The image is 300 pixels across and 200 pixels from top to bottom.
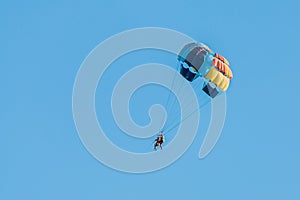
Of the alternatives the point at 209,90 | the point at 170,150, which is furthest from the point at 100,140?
the point at 209,90

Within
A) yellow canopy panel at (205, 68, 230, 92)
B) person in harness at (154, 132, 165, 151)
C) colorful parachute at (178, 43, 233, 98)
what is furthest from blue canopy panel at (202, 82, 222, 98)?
person in harness at (154, 132, 165, 151)

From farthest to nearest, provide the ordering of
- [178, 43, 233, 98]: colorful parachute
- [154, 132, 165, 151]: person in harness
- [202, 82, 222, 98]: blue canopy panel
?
[154, 132, 165, 151]: person in harness, [202, 82, 222, 98]: blue canopy panel, [178, 43, 233, 98]: colorful parachute

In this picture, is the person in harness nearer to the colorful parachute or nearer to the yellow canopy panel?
the colorful parachute

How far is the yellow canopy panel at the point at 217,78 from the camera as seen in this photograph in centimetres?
3878

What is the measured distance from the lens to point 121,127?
41.9m

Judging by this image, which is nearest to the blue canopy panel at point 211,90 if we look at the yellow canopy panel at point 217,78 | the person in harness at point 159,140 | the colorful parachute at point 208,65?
the colorful parachute at point 208,65

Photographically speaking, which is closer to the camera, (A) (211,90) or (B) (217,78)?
(B) (217,78)

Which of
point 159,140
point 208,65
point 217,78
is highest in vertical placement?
point 208,65

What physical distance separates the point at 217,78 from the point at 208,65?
80 centimetres

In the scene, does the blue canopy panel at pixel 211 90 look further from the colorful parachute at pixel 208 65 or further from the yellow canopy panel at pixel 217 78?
the yellow canopy panel at pixel 217 78

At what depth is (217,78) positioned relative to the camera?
3888cm

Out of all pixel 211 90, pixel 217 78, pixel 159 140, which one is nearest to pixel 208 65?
pixel 217 78

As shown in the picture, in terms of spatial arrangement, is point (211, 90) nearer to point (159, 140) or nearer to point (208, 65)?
point (208, 65)

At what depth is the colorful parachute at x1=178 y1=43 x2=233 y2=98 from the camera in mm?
38781
